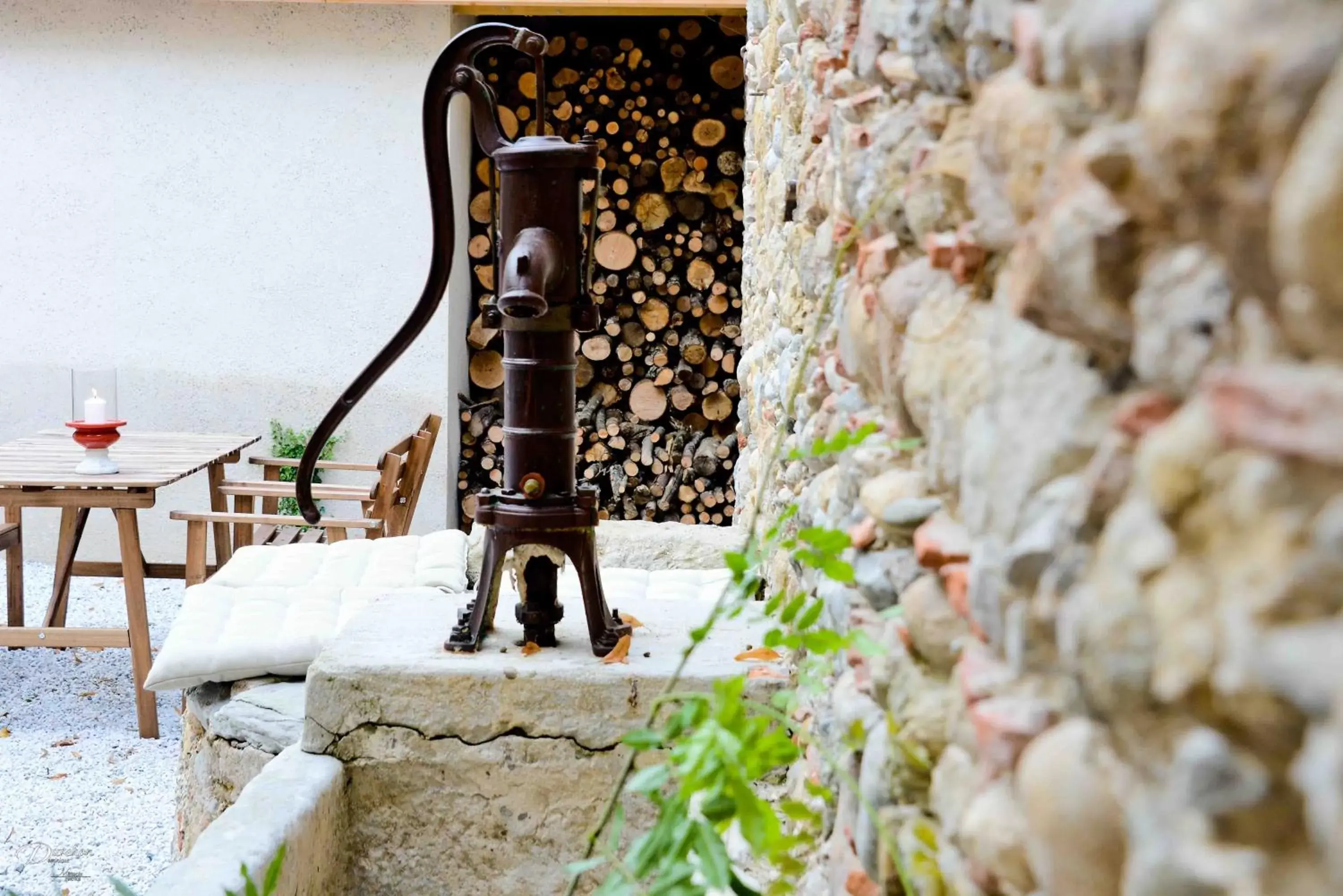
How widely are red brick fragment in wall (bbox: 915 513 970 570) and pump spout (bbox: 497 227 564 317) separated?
95 centimetres

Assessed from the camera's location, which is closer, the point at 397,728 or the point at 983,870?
the point at 983,870

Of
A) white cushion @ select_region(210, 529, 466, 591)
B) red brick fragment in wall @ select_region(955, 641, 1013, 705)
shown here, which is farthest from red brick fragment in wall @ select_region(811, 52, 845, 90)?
white cushion @ select_region(210, 529, 466, 591)

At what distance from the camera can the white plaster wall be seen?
5.27 meters

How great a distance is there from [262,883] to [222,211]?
437cm

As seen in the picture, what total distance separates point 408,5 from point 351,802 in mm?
4082

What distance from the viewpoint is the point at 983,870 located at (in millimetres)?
788

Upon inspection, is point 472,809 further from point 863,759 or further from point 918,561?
point 918,561

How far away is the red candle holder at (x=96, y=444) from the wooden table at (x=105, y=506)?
0.11ft

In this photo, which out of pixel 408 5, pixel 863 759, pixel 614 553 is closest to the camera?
pixel 863 759

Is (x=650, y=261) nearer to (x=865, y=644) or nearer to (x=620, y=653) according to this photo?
(x=620, y=653)

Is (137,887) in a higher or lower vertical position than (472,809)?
lower

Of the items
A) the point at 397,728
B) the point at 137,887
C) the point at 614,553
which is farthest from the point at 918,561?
the point at 137,887

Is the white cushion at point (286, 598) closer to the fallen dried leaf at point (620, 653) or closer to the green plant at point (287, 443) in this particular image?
the fallen dried leaf at point (620, 653)

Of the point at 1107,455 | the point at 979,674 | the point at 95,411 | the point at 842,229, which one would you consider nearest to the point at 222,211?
the point at 95,411
